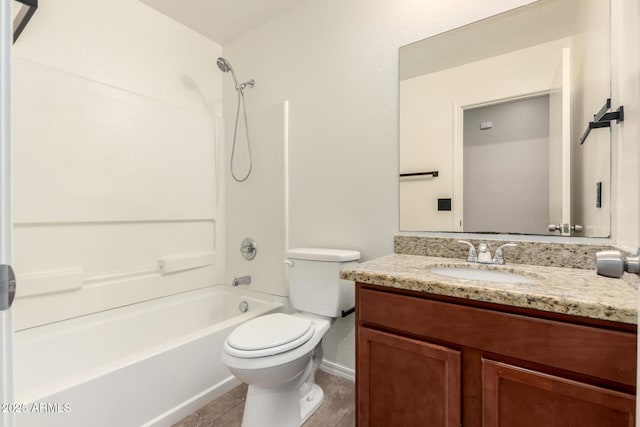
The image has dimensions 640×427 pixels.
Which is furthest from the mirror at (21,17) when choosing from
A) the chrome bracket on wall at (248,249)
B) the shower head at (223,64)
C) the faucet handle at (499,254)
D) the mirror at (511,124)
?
the faucet handle at (499,254)

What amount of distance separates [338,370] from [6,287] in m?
1.73

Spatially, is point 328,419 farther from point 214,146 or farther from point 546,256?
point 214,146

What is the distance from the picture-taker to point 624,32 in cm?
103

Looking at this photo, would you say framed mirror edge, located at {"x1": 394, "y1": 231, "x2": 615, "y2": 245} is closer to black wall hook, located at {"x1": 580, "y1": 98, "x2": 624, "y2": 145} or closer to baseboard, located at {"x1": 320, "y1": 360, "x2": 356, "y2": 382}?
black wall hook, located at {"x1": 580, "y1": 98, "x2": 624, "y2": 145}

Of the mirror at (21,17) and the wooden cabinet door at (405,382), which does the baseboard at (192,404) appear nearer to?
the wooden cabinet door at (405,382)

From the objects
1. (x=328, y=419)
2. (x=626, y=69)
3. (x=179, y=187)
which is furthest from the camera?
(x=179, y=187)

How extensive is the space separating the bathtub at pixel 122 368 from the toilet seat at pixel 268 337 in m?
0.39

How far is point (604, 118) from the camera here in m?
1.07

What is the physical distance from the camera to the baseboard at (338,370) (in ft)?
5.87

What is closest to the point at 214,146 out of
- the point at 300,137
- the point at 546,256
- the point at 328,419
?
the point at 300,137

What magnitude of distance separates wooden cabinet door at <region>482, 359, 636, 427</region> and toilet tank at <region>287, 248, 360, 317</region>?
845 mm

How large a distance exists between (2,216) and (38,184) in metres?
1.47

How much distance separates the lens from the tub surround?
1141 mm

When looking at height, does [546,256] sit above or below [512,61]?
below
